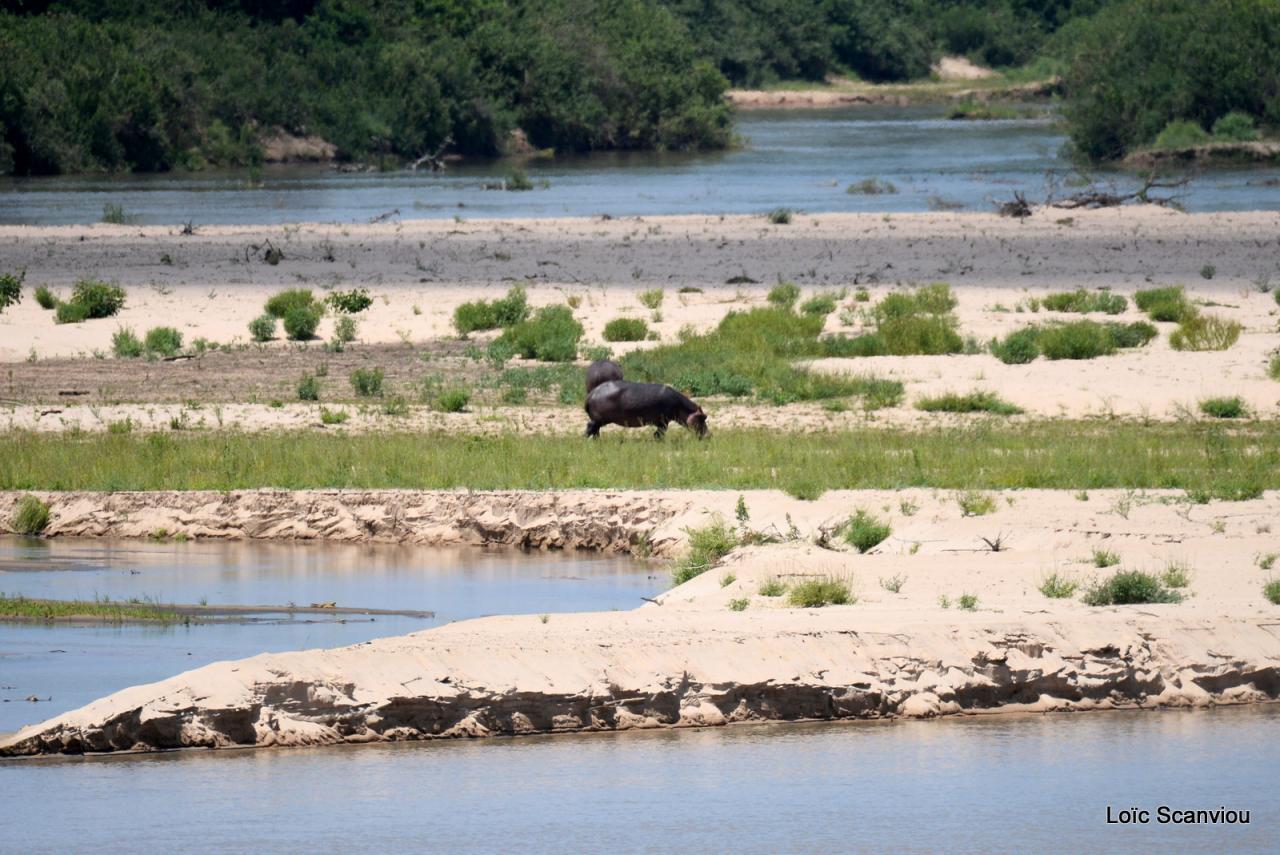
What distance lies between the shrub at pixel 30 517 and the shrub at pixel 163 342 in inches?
360

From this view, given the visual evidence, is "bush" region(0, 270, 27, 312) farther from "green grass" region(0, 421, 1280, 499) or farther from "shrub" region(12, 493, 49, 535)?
"shrub" region(12, 493, 49, 535)

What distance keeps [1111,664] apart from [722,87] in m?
79.7

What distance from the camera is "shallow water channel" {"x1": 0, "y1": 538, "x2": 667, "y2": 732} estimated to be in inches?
406

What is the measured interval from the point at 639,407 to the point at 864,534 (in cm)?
395

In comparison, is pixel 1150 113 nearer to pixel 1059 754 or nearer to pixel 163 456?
pixel 163 456

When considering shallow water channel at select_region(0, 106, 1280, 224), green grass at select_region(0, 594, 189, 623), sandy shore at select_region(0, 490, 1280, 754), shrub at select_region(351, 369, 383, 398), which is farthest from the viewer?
shallow water channel at select_region(0, 106, 1280, 224)

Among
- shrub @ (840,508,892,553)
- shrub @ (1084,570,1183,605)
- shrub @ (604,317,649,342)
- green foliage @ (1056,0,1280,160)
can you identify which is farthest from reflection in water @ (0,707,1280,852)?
green foliage @ (1056,0,1280,160)

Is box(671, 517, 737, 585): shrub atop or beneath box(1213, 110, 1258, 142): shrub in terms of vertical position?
beneath

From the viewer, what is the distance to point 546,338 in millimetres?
23531

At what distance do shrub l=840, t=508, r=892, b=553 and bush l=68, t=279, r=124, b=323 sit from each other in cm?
1664

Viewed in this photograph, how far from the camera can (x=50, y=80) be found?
68688 mm

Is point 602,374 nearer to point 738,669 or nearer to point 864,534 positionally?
point 864,534

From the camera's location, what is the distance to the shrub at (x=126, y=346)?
23703 millimetres
